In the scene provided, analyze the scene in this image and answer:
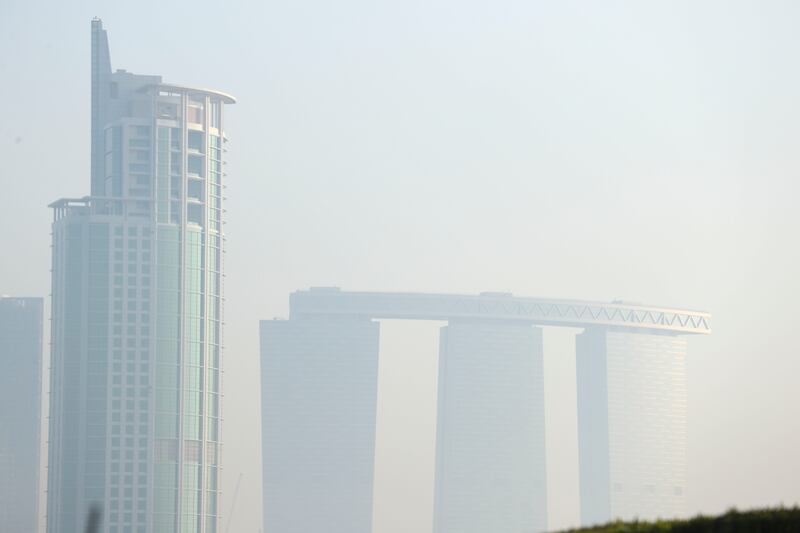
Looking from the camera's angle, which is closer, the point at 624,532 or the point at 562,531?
the point at 624,532

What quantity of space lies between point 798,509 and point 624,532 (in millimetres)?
3223

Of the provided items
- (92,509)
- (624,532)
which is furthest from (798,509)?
(92,509)

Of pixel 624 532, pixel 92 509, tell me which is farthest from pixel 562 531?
pixel 92 509

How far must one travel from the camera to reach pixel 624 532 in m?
26.7

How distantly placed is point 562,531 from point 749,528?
10.9 ft

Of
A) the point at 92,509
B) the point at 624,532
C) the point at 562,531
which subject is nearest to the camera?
the point at 92,509

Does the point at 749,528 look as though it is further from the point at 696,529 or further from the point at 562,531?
the point at 562,531

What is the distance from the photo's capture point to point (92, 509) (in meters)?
21.1

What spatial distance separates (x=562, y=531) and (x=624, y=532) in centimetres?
200

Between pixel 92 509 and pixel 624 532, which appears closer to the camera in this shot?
pixel 92 509

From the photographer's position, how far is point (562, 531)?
2850cm

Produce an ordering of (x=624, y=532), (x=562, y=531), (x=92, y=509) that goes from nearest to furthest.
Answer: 1. (x=92, y=509)
2. (x=624, y=532)
3. (x=562, y=531)

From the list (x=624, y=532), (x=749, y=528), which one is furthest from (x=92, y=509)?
(x=749, y=528)

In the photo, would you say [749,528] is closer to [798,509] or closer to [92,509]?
[798,509]
